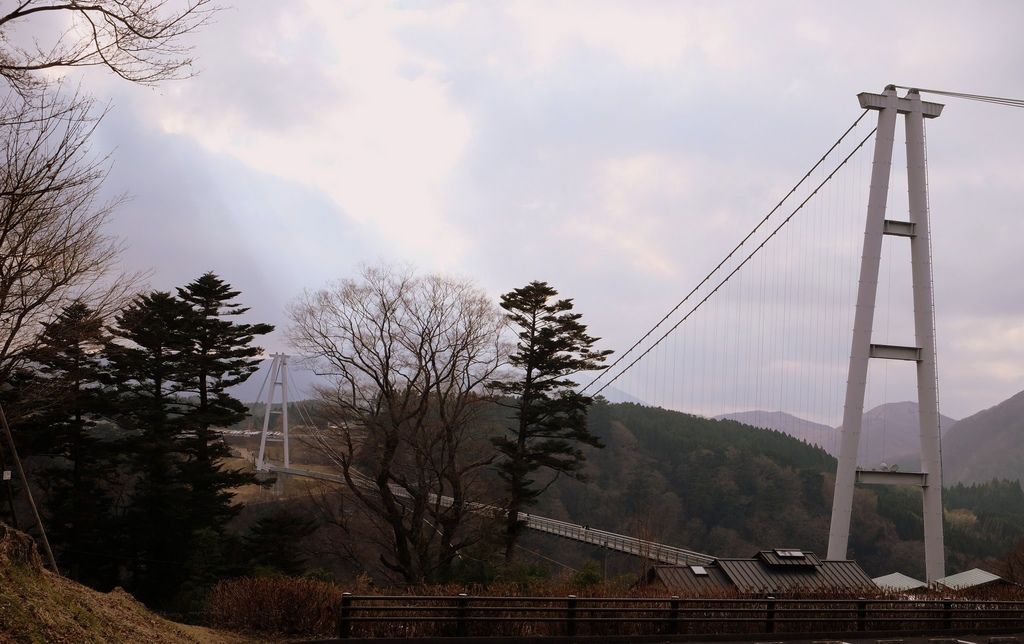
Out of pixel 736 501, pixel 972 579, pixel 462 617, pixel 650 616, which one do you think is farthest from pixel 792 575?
pixel 736 501

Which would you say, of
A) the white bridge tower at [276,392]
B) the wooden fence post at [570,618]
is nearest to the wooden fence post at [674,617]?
the wooden fence post at [570,618]

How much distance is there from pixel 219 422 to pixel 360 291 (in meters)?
9.16

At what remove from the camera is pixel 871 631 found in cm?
1502

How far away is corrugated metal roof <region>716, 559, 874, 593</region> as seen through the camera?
2006 cm

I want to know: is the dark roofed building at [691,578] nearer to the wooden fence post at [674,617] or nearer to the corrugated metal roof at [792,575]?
the corrugated metal roof at [792,575]

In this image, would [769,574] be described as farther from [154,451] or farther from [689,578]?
[154,451]

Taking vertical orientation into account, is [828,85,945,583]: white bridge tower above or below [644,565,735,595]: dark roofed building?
above

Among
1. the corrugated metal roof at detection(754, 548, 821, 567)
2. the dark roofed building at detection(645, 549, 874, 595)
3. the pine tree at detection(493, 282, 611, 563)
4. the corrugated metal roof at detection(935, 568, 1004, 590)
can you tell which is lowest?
the corrugated metal roof at detection(935, 568, 1004, 590)

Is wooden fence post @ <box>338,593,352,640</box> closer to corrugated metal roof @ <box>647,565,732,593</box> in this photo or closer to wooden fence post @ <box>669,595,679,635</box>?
wooden fence post @ <box>669,595,679,635</box>

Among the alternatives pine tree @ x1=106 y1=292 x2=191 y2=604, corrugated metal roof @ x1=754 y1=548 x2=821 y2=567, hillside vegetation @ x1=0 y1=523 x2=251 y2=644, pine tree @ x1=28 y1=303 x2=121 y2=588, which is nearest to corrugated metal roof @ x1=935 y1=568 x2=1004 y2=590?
corrugated metal roof @ x1=754 y1=548 x2=821 y2=567

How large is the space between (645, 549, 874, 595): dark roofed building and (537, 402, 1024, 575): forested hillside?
46.7 metres

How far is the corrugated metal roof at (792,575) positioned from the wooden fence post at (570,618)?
8353 millimetres

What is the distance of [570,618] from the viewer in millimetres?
12789

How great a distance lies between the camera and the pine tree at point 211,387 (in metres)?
A: 31.2
